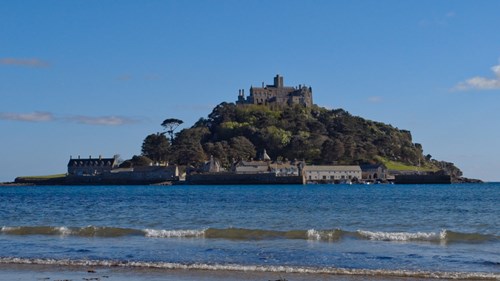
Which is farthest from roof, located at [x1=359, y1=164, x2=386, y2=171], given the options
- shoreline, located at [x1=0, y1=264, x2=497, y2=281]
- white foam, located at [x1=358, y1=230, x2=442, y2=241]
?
shoreline, located at [x1=0, y1=264, x2=497, y2=281]

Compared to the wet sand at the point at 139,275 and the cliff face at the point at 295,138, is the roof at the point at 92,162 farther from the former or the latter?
the wet sand at the point at 139,275

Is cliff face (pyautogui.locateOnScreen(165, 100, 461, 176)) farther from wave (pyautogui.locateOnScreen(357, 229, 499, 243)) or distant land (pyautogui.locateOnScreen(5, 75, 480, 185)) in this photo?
wave (pyautogui.locateOnScreen(357, 229, 499, 243))

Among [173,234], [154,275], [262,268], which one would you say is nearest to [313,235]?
[173,234]

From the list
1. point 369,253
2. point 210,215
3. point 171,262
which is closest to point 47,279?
point 171,262

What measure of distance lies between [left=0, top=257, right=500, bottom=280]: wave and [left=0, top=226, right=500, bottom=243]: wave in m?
7.62

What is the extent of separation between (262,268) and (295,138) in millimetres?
149033

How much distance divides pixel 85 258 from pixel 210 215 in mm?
19722

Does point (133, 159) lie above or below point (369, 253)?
above

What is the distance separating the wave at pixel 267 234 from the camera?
26.0 m

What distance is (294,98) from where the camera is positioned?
19775 centimetres

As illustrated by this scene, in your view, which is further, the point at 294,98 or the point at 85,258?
the point at 294,98

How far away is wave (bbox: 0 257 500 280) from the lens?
680 inches

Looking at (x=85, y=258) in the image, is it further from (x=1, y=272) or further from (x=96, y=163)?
(x=96, y=163)

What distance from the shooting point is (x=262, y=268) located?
60.7ft
